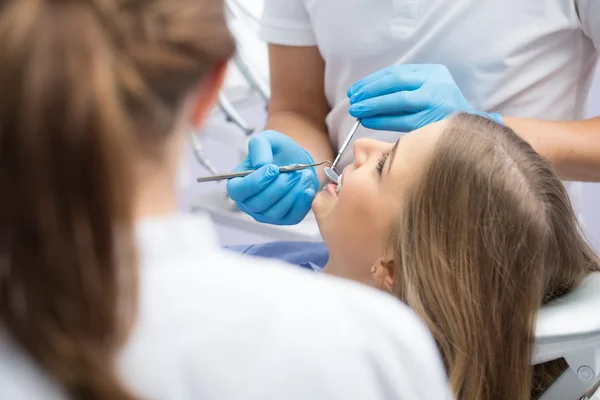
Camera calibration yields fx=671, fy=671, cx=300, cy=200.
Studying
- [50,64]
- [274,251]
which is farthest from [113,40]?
[274,251]

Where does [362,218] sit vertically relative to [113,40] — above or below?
below

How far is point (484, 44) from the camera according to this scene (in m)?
1.20

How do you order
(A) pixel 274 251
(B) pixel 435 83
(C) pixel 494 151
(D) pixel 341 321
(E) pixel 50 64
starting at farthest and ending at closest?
(A) pixel 274 251 → (B) pixel 435 83 → (C) pixel 494 151 → (D) pixel 341 321 → (E) pixel 50 64

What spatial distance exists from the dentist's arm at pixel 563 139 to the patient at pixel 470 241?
0.09m

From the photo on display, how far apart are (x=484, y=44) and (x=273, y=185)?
456 millimetres

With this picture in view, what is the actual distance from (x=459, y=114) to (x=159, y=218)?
722mm

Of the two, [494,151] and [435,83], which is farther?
[435,83]

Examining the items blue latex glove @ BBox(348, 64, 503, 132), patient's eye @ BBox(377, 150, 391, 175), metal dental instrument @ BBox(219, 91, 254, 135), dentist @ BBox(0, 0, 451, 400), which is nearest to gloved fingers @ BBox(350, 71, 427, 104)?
blue latex glove @ BBox(348, 64, 503, 132)

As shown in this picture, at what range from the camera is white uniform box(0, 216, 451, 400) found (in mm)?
458

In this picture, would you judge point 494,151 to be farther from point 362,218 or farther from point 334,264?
point 334,264

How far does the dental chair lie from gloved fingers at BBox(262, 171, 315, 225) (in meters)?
0.48

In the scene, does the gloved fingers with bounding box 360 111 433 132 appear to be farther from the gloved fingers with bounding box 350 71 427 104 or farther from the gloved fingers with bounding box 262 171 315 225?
the gloved fingers with bounding box 262 171 315 225

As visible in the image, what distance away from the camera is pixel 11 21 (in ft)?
1.32

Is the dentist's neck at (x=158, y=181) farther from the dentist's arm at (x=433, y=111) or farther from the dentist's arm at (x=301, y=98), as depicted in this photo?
the dentist's arm at (x=301, y=98)
